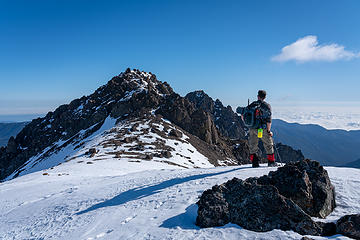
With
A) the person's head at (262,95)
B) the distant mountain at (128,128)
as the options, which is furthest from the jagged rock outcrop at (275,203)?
the distant mountain at (128,128)

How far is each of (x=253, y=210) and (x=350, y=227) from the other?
7.36 feet

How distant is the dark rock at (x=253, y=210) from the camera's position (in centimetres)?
555

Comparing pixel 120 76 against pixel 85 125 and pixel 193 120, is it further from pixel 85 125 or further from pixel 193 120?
pixel 193 120

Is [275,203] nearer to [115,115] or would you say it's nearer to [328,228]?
[328,228]

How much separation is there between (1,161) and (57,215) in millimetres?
116979

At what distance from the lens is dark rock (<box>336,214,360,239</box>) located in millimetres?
5090

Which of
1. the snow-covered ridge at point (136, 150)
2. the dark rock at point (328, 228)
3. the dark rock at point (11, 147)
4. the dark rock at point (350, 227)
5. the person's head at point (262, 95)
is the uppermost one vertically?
the person's head at point (262, 95)

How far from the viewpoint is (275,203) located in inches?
234

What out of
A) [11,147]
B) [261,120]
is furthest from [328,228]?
[11,147]

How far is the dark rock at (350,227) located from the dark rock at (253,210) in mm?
497

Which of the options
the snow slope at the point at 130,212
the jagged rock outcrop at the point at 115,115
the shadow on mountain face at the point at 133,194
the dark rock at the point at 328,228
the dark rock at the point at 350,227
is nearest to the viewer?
the dark rock at the point at 350,227

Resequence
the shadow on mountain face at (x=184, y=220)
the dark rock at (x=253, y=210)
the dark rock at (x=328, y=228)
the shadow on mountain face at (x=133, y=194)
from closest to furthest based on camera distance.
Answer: the dark rock at (x=328, y=228) < the dark rock at (x=253, y=210) < the shadow on mountain face at (x=184, y=220) < the shadow on mountain face at (x=133, y=194)

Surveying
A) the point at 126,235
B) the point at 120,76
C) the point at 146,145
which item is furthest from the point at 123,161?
the point at 120,76

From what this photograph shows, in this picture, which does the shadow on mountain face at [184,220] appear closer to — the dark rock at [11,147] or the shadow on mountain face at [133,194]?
the shadow on mountain face at [133,194]
